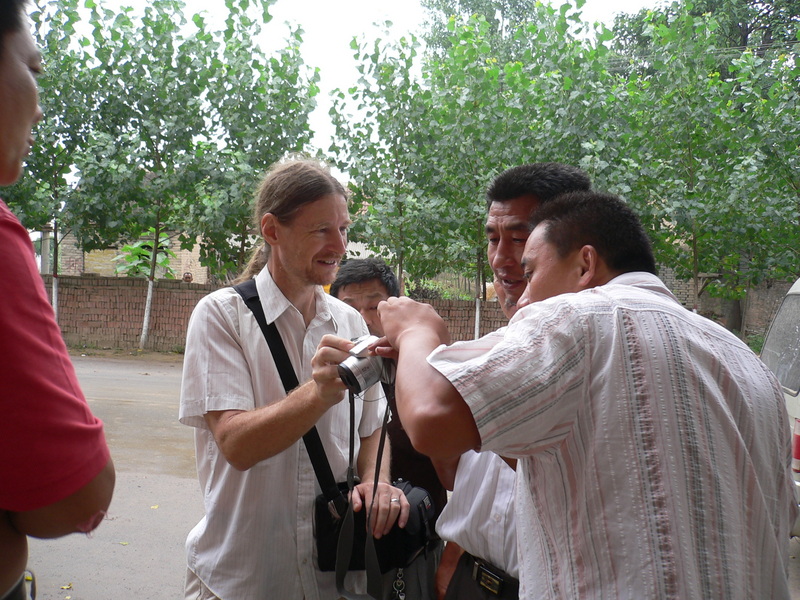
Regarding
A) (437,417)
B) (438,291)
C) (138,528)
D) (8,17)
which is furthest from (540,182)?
(438,291)

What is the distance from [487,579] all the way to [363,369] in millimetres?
756

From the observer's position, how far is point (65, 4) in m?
13.9

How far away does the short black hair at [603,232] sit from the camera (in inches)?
62.1

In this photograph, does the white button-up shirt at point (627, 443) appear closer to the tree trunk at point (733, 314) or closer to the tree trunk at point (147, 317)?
the tree trunk at point (147, 317)

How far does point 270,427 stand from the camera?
1.96m

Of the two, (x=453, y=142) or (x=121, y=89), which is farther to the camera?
(x=121, y=89)

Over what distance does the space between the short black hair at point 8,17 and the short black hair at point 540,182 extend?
5.26 feet

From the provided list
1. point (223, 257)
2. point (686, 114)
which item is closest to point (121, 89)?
point (223, 257)

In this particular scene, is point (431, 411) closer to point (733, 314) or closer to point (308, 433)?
point (308, 433)

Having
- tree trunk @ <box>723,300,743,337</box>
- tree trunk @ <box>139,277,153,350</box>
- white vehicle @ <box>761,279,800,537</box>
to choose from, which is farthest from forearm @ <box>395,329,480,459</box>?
tree trunk @ <box>723,300,743,337</box>

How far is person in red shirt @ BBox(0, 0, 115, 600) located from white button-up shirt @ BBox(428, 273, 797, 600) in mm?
598

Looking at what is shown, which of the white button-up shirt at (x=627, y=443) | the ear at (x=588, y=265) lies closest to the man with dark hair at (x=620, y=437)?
the white button-up shirt at (x=627, y=443)

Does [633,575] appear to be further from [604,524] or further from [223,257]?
[223,257]

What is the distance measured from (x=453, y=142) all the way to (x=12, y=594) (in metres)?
12.0
